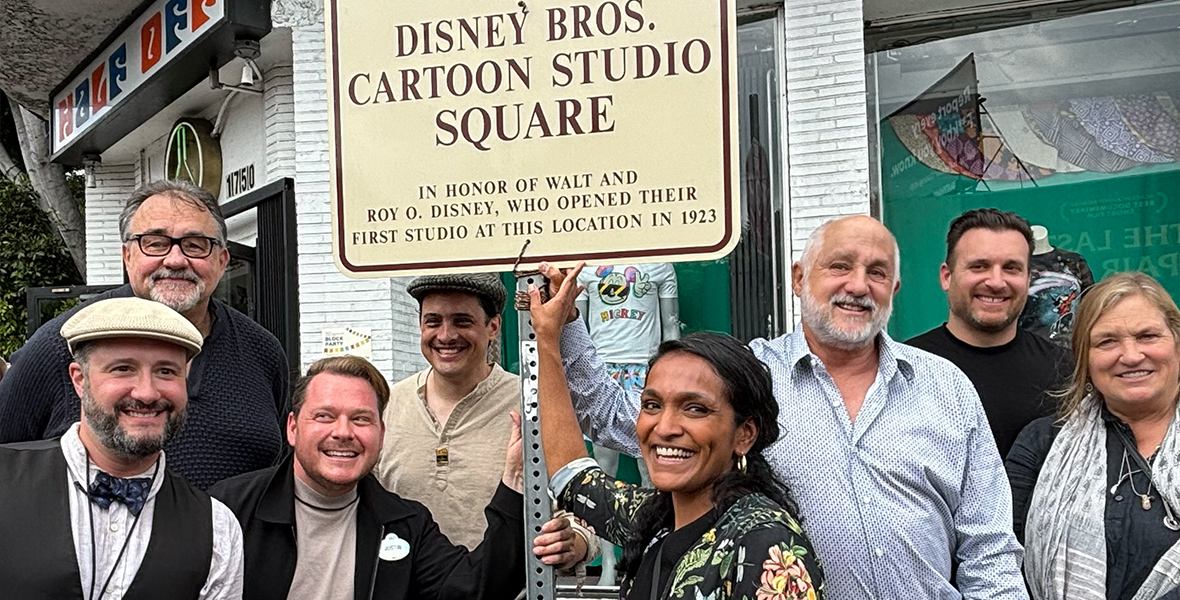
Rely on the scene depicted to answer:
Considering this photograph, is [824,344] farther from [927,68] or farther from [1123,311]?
[927,68]

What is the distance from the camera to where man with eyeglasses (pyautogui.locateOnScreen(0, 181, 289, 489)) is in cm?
341

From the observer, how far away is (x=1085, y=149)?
7.56 m

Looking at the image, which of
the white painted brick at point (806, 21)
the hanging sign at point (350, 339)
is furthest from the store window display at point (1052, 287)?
the hanging sign at point (350, 339)

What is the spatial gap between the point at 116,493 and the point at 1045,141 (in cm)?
639

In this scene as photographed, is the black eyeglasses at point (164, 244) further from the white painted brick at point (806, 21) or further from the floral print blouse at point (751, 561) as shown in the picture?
the white painted brick at point (806, 21)

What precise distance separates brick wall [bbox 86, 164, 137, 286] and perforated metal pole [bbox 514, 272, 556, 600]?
9.68 metres

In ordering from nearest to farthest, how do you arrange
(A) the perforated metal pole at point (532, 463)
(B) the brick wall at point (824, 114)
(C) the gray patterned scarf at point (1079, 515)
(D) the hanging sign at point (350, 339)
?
(A) the perforated metal pole at point (532, 463) < (C) the gray patterned scarf at point (1079, 515) < (B) the brick wall at point (824, 114) < (D) the hanging sign at point (350, 339)

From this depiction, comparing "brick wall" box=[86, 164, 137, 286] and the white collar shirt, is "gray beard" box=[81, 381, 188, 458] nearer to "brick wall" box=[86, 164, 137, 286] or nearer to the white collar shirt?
the white collar shirt

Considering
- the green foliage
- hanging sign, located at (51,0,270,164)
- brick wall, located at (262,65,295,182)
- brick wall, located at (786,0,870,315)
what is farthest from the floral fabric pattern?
the green foliage

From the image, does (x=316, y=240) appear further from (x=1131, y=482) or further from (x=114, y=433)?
(x=1131, y=482)

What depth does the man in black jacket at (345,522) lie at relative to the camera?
3203mm

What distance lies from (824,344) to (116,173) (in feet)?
33.5

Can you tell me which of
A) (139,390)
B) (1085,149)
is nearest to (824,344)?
(139,390)

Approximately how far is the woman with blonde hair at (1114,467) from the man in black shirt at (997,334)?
1.29ft
